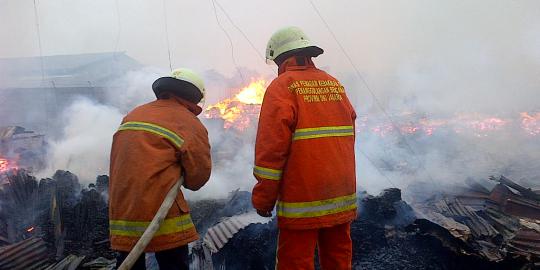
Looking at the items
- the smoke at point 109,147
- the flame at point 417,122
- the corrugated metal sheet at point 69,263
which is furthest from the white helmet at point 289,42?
the flame at point 417,122

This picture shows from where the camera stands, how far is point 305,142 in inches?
91.9

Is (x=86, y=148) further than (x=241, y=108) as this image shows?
No

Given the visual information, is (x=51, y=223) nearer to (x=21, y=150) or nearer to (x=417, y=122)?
(x=21, y=150)

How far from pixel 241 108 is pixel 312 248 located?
14101 millimetres

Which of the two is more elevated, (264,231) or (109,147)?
(109,147)

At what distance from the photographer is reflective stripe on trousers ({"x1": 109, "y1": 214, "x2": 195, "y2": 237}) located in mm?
2326

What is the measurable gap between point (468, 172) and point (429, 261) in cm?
642

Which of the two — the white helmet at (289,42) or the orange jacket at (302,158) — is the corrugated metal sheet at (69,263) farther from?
the white helmet at (289,42)

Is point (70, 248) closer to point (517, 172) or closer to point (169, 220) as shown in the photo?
point (169, 220)

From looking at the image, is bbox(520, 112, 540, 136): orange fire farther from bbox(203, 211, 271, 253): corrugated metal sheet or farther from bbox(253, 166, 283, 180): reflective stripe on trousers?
bbox(253, 166, 283, 180): reflective stripe on trousers

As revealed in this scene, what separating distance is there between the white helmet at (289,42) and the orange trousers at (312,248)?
1.33 m

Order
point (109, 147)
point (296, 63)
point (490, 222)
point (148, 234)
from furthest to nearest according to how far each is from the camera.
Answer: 1. point (109, 147)
2. point (490, 222)
3. point (296, 63)
4. point (148, 234)

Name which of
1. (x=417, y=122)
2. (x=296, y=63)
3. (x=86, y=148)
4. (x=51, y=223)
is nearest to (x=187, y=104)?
(x=296, y=63)

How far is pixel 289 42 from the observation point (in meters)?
2.62
